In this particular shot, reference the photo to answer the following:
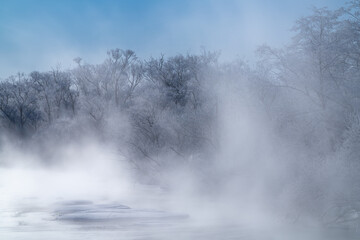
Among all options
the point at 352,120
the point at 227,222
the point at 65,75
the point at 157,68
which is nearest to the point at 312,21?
the point at 352,120

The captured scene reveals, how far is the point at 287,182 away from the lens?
539 inches

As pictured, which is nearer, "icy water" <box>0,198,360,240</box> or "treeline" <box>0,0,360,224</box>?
"icy water" <box>0,198,360,240</box>

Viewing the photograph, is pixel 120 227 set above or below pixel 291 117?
below

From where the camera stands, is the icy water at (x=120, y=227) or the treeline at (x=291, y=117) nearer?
the icy water at (x=120, y=227)

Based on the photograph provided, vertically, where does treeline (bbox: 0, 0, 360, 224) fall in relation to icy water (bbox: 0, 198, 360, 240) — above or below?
above

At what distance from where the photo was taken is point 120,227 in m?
12.0

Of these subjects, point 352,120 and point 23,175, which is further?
point 23,175

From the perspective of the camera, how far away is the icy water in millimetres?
11117

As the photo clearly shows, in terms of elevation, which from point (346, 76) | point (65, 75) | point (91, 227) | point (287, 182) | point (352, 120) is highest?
point (65, 75)

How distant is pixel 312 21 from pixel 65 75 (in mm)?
32127

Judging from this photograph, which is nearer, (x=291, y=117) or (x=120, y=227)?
(x=120, y=227)

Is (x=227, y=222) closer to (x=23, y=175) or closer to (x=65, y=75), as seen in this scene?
(x=23, y=175)

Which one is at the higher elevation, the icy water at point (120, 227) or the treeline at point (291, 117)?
the treeline at point (291, 117)

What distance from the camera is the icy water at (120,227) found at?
1112 centimetres
